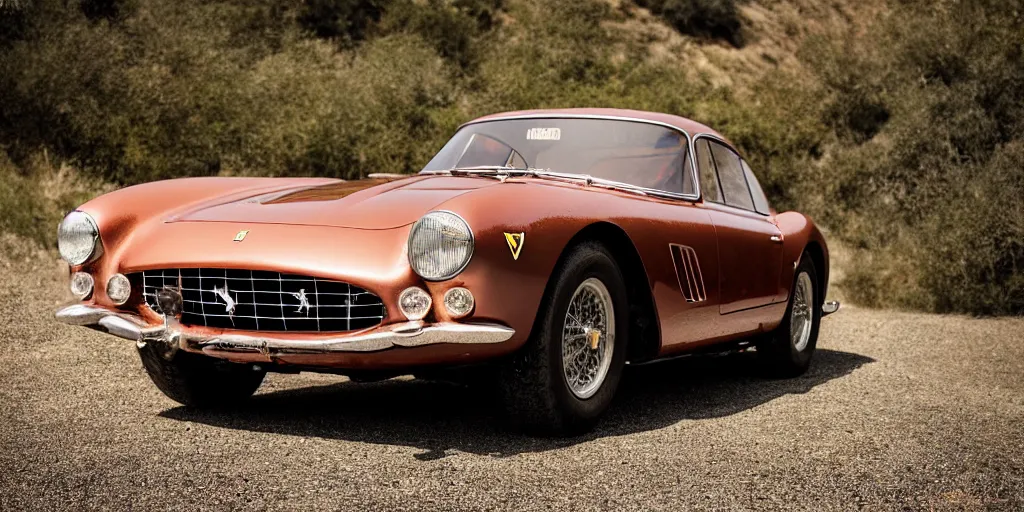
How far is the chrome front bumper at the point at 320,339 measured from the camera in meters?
3.35

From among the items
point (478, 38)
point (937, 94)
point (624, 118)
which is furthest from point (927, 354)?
point (478, 38)

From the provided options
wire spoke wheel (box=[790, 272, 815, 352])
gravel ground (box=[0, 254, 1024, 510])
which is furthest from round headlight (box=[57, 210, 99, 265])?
wire spoke wheel (box=[790, 272, 815, 352])

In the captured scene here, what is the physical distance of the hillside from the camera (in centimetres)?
1311

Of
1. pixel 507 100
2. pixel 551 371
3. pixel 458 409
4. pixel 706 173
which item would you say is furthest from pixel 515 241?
pixel 507 100

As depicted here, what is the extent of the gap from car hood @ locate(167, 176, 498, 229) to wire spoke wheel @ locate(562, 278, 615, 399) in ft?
2.02

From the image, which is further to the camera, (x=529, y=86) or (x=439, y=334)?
(x=529, y=86)

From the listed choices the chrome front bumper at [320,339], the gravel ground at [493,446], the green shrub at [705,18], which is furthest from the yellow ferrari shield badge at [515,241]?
the green shrub at [705,18]

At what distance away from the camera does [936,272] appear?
1158 centimetres

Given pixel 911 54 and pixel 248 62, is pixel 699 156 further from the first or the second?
pixel 248 62

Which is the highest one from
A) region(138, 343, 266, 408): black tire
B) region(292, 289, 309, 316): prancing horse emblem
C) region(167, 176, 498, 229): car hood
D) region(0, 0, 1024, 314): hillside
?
region(167, 176, 498, 229): car hood

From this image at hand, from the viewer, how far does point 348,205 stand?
391 cm

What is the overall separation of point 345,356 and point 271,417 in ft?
3.19

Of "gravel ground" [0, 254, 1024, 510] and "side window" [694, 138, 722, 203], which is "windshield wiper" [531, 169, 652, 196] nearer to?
"side window" [694, 138, 722, 203]

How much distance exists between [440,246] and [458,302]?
20 cm
